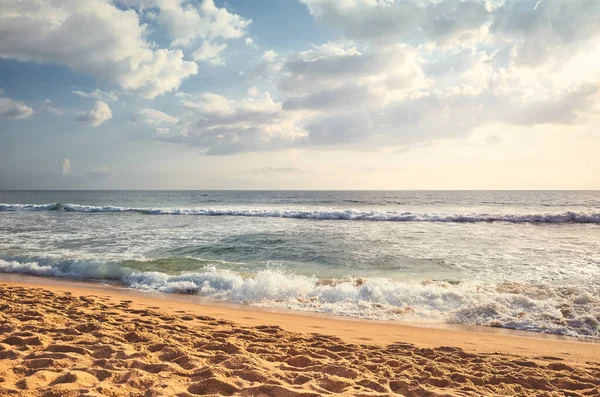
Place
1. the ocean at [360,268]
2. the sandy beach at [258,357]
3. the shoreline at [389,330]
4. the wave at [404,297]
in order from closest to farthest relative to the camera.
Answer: the sandy beach at [258,357], the shoreline at [389,330], the wave at [404,297], the ocean at [360,268]

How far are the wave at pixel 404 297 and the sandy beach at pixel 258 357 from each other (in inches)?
34.8

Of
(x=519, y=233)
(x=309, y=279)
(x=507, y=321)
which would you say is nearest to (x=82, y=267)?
(x=309, y=279)

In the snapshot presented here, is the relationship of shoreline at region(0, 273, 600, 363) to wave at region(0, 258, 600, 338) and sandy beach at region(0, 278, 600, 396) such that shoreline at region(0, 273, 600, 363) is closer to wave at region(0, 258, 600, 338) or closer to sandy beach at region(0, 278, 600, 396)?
sandy beach at region(0, 278, 600, 396)

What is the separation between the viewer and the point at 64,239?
16.9 metres

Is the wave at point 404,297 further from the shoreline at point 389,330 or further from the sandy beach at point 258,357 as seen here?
the sandy beach at point 258,357

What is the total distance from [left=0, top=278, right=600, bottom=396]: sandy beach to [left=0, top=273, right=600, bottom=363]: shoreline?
1.5 inches

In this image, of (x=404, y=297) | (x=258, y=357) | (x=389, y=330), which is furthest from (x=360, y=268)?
(x=258, y=357)

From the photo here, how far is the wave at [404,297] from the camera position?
702 centimetres

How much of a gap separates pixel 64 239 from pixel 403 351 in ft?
58.1

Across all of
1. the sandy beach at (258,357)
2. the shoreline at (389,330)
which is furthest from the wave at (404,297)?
the sandy beach at (258,357)

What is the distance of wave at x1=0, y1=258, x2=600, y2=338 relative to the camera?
277 inches

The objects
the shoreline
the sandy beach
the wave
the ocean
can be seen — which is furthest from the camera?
the ocean

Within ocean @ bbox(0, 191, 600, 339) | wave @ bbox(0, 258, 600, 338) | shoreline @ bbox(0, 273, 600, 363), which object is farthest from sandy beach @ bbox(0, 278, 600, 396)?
ocean @ bbox(0, 191, 600, 339)

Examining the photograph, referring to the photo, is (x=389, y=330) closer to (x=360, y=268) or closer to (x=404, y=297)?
(x=404, y=297)
